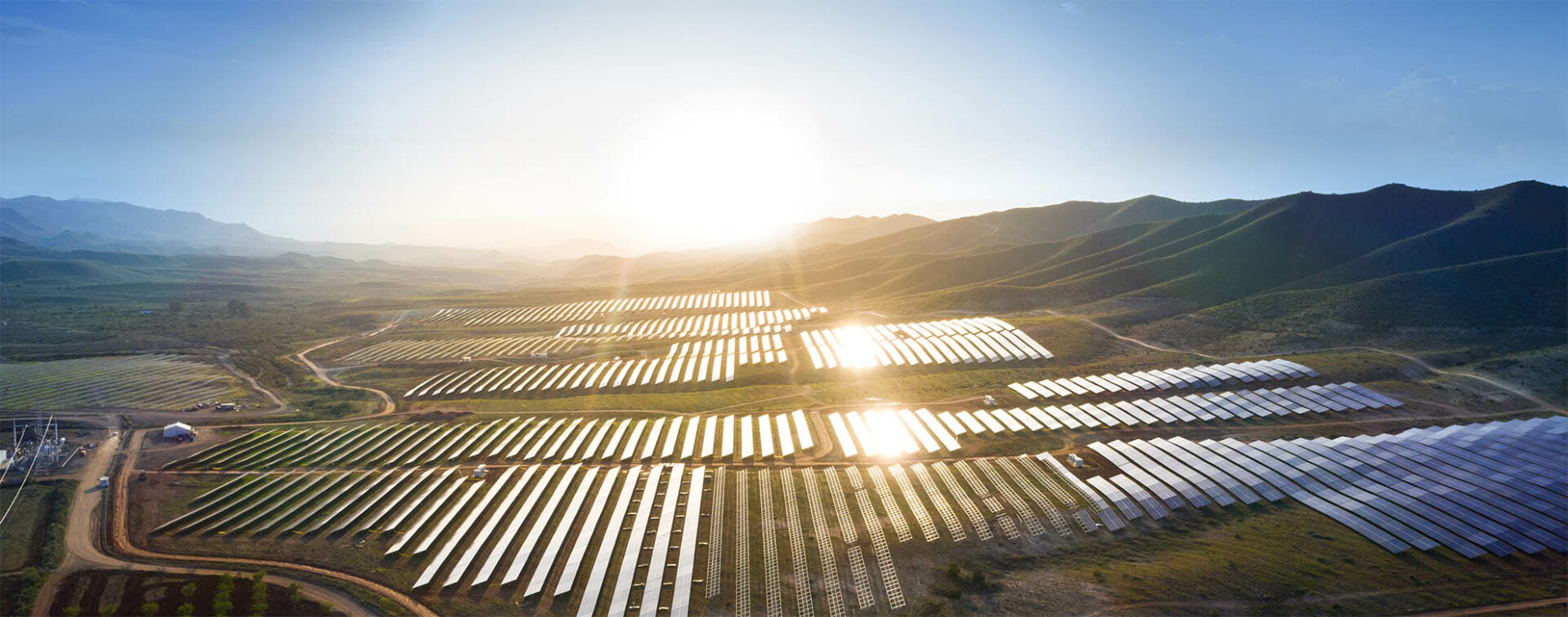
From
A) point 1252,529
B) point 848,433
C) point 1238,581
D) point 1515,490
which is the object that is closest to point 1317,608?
point 1238,581

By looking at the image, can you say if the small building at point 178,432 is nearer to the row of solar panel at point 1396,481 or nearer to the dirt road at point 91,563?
the dirt road at point 91,563

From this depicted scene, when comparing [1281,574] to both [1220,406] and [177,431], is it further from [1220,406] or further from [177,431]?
[177,431]

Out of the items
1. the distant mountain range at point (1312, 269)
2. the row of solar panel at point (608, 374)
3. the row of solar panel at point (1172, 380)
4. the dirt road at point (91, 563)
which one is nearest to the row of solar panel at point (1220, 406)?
the row of solar panel at point (1172, 380)

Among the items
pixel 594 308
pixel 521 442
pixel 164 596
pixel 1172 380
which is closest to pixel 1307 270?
pixel 1172 380

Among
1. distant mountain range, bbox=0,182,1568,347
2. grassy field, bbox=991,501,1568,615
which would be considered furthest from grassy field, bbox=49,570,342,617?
distant mountain range, bbox=0,182,1568,347

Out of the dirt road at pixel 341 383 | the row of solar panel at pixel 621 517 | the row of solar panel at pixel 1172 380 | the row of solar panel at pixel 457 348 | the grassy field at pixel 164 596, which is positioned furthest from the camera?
the row of solar panel at pixel 457 348

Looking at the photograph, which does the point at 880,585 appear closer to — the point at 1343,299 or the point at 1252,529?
the point at 1252,529
